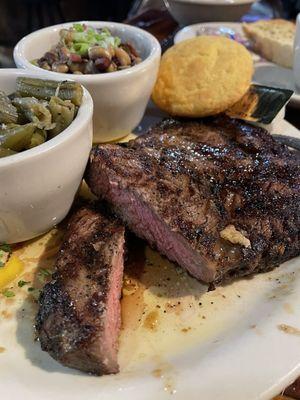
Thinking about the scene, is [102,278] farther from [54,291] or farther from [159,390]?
[159,390]

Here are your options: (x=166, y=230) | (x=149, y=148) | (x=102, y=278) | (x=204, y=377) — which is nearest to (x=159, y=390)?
(x=204, y=377)

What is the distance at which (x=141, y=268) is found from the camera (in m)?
2.00

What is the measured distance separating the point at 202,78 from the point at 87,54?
2.14 ft

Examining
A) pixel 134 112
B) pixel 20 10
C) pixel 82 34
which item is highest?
pixel 82 34

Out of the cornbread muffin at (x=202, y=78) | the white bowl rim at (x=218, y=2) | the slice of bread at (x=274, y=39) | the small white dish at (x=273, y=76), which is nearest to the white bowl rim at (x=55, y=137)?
the cornbread muffin at (x=202, y=78)

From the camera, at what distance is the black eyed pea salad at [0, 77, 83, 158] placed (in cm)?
181

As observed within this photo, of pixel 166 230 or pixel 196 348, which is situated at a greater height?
pixel 166 230

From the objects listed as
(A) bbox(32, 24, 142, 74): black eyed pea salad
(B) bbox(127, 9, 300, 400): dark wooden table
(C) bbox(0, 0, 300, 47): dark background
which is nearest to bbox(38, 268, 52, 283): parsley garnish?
(A) bbox(32, 24, 142, 74): black eyed pea salad

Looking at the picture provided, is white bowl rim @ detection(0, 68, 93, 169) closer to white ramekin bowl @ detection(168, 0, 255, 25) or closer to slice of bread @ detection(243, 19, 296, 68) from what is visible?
slice of bread @ detection(243, 19, 296, 68)

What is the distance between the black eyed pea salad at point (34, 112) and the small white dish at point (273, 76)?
6.16 feet

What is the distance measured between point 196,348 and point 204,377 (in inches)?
6.9

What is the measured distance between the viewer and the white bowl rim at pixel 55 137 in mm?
1688

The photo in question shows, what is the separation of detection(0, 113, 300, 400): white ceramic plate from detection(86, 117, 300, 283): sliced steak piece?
109 millimetres

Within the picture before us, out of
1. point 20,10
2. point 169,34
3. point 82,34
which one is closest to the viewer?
point 82,34
